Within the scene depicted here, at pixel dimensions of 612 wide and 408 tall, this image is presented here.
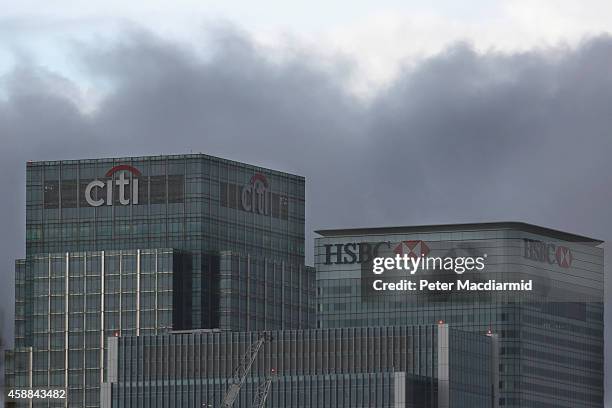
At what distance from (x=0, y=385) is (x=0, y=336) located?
12.0 ft

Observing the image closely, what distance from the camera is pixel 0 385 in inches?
2286

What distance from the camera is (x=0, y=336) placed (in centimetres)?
5484
